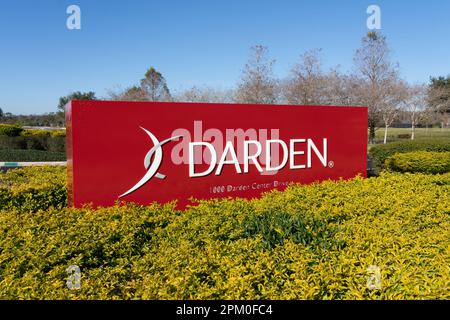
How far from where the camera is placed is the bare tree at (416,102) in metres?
30.7

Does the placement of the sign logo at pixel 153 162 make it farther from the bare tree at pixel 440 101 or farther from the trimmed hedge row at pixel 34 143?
the bare tree at pixel 440 101

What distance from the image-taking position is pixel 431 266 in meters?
2.51

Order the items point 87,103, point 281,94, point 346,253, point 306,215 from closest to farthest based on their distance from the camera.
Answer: point 346,253
point 306,215
point 87,103
point 281,94

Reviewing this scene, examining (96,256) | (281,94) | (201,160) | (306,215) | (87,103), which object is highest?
(281,94)

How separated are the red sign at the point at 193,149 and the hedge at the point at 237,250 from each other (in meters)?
0.57

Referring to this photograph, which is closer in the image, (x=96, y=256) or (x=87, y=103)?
(x=96, y=256)

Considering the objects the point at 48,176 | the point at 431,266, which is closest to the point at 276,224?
the point at 431,266

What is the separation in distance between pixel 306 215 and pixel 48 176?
433cm

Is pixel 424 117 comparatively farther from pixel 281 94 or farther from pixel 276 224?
pixel 276 224

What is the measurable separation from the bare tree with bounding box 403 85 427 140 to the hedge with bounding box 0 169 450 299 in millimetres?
29522

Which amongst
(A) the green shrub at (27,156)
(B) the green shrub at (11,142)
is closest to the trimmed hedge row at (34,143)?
(B) the green shrub at (11,142)

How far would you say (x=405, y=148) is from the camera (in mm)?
10391

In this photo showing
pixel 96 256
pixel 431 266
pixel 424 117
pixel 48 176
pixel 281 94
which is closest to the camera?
pixel 431 266

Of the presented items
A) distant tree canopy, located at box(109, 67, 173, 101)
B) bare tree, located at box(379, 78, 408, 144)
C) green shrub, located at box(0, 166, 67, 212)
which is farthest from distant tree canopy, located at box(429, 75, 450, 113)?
green shrub, located at box(0, 166, 67, 212)
